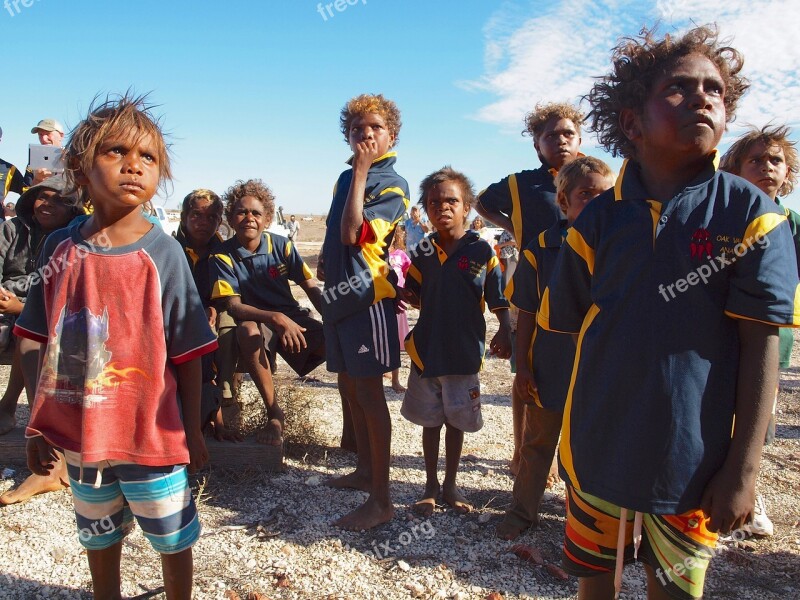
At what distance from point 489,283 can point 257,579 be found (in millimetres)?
1927

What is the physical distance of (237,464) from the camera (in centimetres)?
375

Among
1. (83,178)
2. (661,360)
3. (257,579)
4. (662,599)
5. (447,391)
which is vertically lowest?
(257,579)

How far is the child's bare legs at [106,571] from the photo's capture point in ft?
7.01

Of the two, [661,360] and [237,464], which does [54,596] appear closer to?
[237,464]

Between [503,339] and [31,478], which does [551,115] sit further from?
[31,478]

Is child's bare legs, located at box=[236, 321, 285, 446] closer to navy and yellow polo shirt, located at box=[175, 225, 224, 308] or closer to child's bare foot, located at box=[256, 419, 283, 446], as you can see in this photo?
child's bare foot, located at box=[256, 419, 283, 446]

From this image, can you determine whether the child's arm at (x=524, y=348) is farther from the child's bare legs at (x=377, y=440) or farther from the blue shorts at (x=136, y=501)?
the blue shorts at (x=136, y=501)

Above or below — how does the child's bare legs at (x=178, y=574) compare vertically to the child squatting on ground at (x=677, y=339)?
below

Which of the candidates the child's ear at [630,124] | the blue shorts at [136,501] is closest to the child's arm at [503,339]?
the child's ear at [630,124]

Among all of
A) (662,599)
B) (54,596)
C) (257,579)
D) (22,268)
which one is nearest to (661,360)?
(662,599)

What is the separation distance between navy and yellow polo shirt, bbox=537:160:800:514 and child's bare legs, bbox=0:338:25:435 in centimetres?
376

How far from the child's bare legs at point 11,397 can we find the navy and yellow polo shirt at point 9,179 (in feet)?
6.33

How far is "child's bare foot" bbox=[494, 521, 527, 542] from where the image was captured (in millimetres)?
3018

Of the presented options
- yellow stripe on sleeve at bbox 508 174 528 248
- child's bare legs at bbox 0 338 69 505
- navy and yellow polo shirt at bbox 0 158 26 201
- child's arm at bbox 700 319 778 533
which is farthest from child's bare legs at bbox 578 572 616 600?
navy and yellow polo shirt at bbox 0 158 26 201
